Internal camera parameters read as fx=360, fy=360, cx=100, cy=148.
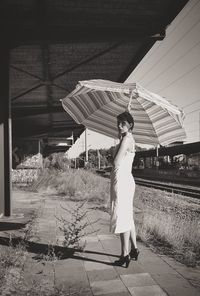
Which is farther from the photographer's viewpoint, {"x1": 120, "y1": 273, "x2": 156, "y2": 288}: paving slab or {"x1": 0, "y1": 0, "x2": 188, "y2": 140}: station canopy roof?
{"x1": 0, "y1": 0, "x2": 188, "y2": 140}: station canopy roof

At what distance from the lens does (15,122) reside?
1845cm

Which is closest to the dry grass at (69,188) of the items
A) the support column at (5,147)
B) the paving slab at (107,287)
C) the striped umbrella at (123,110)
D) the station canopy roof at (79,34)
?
the support column at (5,147)

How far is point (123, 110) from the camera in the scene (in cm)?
527

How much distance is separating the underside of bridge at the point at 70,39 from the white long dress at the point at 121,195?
126 inches

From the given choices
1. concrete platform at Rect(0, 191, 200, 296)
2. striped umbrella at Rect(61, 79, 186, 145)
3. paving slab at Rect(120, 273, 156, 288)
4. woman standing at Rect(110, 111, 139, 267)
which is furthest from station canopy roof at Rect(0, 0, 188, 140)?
paving slab at Rect(120, 273, 156, 288)

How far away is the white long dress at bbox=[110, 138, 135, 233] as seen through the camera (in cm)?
403

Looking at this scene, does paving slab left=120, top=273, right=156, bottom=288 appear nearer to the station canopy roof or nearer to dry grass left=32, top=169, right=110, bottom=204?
the station canopy roof

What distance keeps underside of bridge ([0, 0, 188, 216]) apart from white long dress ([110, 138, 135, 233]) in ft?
10.5

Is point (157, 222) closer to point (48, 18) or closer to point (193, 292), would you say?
point (193, 292)

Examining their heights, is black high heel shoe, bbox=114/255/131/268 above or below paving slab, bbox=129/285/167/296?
above

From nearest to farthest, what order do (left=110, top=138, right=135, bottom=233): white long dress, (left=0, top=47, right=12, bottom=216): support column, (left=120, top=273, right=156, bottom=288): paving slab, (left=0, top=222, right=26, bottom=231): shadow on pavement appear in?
1. (left=120, top=273, right=156, bottom=288): paving slab
2. (left=110, top=138, right=135, bottom=233): white long dress
3. (left=0, top=222, right=26, bottom=231): shadow on pavement
4. (left=0, top=47, right=12, bottom=216): support column

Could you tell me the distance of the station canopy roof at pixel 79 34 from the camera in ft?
20.1

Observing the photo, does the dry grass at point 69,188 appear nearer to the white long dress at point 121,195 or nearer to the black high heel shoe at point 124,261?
the black high heel shoe at point 124,261

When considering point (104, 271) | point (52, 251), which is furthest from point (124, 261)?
point (52, 251)
